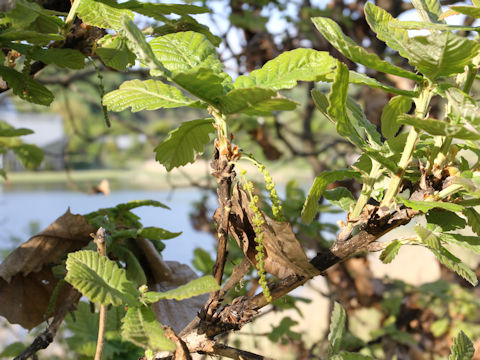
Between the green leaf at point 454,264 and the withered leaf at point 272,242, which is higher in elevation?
the withered leaf at point 272,242

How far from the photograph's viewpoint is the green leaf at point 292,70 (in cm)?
25

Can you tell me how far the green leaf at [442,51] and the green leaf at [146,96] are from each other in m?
0.13

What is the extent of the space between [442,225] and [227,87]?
18cm

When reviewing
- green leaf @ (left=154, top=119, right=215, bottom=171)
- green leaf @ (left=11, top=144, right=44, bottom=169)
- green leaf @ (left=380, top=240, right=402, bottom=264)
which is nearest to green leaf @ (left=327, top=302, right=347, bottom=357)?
green leaf @ (left=380, top=240, right=402, bottom=264)

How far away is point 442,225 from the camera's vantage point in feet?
1.06

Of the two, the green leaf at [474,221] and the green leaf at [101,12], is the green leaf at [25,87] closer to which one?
the green leaf at [101,12]

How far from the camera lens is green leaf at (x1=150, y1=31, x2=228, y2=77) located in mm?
286

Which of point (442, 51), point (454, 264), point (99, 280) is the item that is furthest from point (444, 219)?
point (99, 280)

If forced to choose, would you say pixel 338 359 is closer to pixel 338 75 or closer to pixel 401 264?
pixel 338 75

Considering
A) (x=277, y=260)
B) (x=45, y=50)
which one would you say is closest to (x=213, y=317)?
(x=277, y=260)

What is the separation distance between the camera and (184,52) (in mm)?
289

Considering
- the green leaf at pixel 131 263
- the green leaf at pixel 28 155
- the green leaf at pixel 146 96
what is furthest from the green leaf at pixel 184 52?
the green leaf at pixel 28 155

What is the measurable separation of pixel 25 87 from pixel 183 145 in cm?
17

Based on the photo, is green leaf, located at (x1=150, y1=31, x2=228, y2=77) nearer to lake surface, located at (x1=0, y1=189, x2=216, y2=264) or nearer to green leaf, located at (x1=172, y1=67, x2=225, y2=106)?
green leaf, located at (x1=172, y1=67, x2=225, y2=106)
